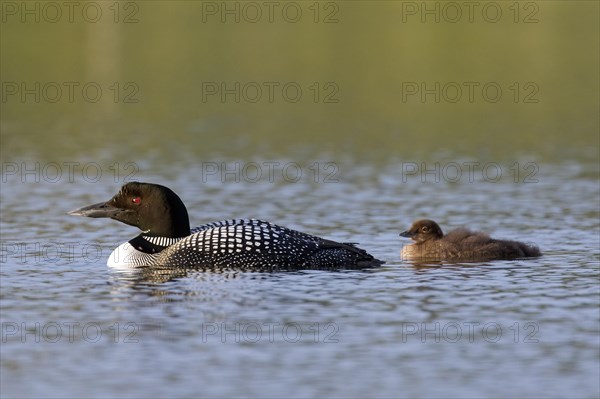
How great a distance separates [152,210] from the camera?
1106 centimetres

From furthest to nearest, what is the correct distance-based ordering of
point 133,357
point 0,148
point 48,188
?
point 0,148 → point 48,188 → point 133,357

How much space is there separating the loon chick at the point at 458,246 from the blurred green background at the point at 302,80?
6.85m

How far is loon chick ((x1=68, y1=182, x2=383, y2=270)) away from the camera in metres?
10.7

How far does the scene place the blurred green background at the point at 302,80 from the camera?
802 inches

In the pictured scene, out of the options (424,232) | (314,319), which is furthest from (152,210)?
(314,319)

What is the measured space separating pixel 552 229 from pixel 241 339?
5158mm

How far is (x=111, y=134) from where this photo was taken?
21547mm

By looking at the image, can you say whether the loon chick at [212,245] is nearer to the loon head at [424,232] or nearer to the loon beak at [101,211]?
the loon beak at [101,211]

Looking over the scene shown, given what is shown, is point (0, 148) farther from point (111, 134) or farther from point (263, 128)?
point (263, 128)

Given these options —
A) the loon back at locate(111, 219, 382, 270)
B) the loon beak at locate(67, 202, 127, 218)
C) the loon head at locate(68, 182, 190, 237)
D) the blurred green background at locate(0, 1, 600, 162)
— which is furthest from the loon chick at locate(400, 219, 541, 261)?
the blurred green background at locate(0, 1, 600, 162)

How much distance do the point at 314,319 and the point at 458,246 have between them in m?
2.88

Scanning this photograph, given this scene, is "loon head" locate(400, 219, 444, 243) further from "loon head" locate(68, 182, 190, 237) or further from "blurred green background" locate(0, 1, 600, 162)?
"blurred green background" locate(0, 1, 600, 162)

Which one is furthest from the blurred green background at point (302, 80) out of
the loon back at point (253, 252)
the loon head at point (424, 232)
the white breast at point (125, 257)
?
the white breast at point (125, 257)

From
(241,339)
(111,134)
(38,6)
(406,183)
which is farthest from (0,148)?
(38,6)
